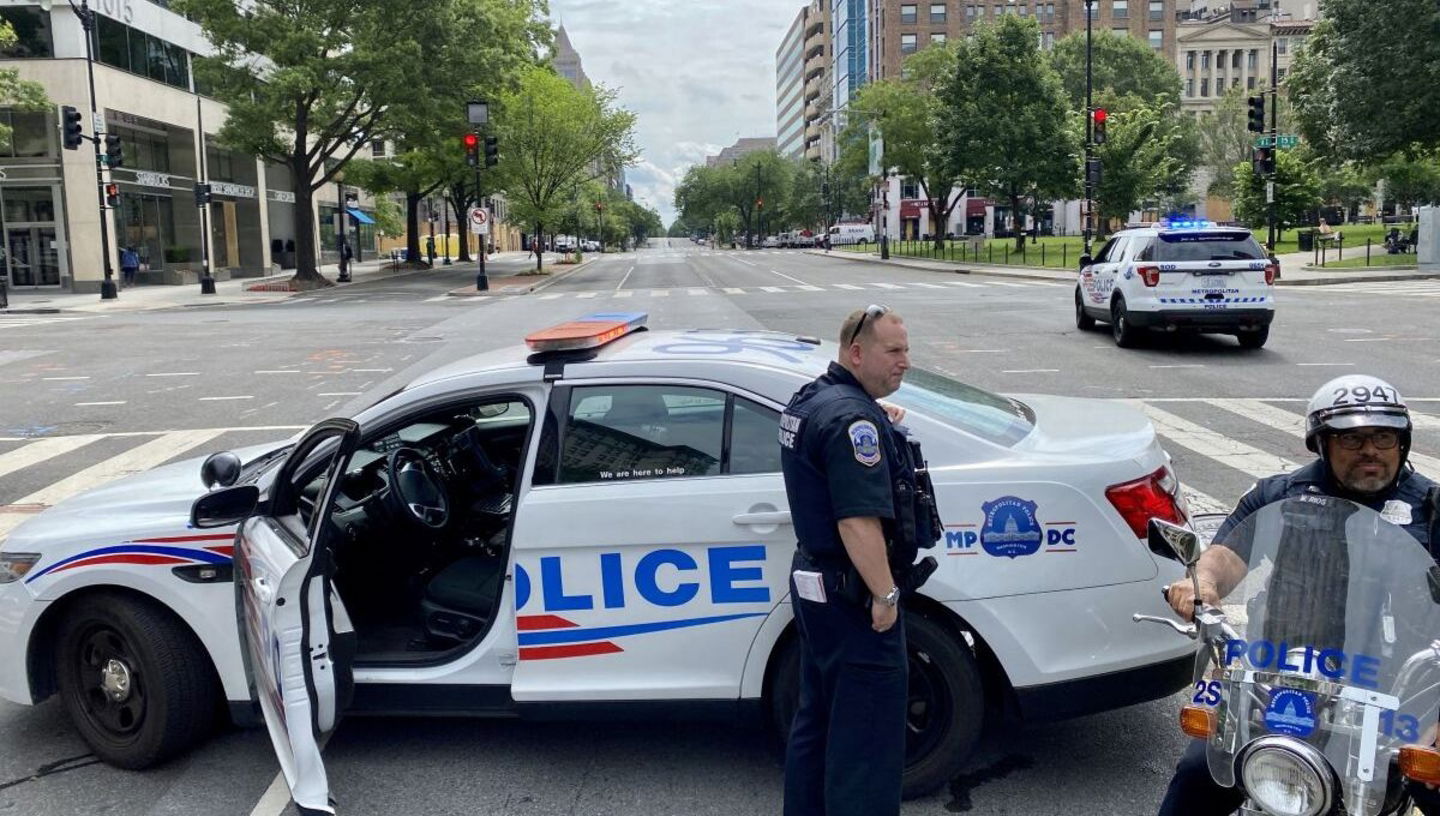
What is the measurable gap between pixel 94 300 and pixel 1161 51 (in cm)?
10136

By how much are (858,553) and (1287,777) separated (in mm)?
1053

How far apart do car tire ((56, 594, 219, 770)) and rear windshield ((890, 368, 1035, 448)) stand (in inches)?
108

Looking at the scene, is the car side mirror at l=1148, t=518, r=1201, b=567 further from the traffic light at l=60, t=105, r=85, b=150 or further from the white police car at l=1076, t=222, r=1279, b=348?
the traffic light at l=60, t=105, r=85, b=150

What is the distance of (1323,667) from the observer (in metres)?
2.45

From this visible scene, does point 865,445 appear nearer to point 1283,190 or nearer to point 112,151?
point 112,151

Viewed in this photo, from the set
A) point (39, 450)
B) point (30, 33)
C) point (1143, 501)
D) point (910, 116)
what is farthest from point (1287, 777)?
point (910, 116)

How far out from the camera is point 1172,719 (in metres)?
4.52

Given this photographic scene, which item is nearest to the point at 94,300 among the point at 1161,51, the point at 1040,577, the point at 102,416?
the point at 102,416

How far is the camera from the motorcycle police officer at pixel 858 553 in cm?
290

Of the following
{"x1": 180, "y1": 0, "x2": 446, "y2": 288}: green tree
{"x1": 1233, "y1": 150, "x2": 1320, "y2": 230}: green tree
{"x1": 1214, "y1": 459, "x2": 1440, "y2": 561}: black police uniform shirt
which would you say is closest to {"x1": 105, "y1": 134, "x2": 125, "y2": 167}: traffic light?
{"x1": 180, "y1": 0, "x2": 446, "y2": 288}: green tree

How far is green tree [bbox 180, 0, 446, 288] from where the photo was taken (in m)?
36.8

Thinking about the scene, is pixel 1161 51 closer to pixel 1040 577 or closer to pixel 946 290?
pixel 946 290

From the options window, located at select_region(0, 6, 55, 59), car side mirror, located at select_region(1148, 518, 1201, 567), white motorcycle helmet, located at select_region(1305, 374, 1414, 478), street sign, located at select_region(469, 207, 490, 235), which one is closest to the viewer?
car side mirror, located at select_region(1148, 518, 1201, 567)

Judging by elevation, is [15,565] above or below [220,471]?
below
